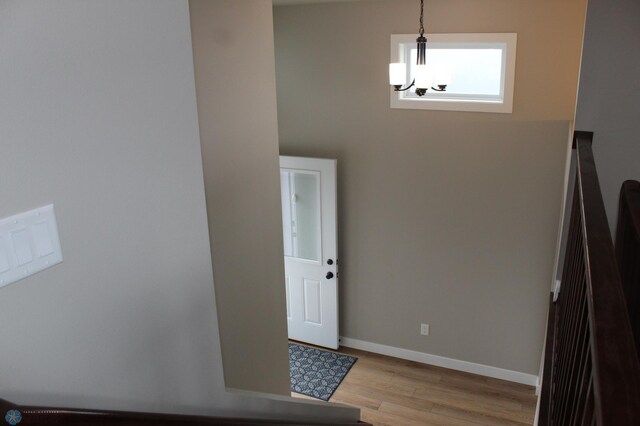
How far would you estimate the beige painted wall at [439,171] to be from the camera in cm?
413

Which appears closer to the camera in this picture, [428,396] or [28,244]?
[28,244]

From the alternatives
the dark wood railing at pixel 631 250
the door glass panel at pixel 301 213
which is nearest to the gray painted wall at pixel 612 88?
the dark wood railing at pixel 631 250

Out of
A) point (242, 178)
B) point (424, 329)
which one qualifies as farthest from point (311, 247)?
point (242, 178)

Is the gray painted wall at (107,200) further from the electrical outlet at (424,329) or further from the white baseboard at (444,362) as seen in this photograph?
the white baseboard at (444,362)

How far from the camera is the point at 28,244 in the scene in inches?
41.8

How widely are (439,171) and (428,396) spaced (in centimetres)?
199

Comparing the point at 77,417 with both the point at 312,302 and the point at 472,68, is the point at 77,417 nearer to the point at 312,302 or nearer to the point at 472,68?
the point at 472,68

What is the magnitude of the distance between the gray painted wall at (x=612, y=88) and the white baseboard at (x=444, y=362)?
2572mm

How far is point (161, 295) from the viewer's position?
150 cm

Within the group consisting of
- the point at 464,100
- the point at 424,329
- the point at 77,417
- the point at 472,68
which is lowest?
the point at 424,329

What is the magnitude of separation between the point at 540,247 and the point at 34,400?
4118 mm

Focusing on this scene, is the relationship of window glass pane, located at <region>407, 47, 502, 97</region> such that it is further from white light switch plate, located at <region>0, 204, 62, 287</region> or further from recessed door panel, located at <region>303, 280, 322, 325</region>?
white light switch plate, located at <region>0, 204, 62, 287</region>

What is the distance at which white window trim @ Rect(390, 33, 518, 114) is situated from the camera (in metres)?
4.11

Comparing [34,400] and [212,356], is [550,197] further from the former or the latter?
[34,400]
